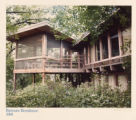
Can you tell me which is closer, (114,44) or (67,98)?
(67,98)

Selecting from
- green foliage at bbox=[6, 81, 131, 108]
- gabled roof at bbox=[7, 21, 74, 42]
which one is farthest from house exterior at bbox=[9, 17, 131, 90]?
green foliage at bbox=[6, 81, 131, 108]

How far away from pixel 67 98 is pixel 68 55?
5660 mm

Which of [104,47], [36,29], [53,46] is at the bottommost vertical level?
[104,47]

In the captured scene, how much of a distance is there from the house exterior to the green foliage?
148cm

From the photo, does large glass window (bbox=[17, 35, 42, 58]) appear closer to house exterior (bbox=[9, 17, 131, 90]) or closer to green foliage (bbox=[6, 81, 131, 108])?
house exterior (bbox=[9, 17, 131, 90])

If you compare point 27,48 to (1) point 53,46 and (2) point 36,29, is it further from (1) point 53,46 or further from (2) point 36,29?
(2) point 36,29

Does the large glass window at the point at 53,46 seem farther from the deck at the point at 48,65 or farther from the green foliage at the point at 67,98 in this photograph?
the green foliage at the point at 67,98

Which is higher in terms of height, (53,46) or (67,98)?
(53,46)

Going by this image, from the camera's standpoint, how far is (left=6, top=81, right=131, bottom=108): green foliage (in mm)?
6078

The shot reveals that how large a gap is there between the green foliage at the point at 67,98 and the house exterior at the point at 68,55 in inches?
58.4

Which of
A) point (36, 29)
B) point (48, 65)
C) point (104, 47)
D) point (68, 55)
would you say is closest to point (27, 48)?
point (36, 29)

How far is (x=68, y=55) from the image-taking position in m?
12.0

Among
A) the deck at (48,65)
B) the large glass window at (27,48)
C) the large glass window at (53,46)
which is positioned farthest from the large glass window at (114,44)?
the large glass window at (27,48)
